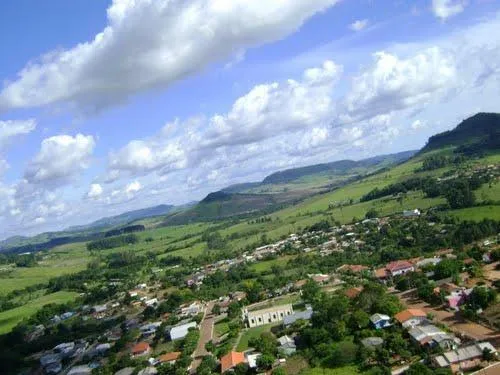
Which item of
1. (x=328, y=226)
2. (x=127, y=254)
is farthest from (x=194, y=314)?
(x=127, y=254)

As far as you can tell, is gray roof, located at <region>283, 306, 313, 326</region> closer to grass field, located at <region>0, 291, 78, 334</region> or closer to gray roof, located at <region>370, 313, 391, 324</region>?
gray roof, located at <region>370, 313, 391, 324</region>

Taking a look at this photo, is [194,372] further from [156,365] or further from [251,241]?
[251,241]

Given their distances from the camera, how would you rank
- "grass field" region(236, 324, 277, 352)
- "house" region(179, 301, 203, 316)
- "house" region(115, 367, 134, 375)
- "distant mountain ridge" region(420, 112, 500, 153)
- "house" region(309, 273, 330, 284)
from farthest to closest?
"distant mountain ridge" region(420, 112, 500, 153)
"house" region(179, 301, 203, 316)
"house" region(309, 273, 330, 284)
"grass field" region(236, 324, 277, 352)
"house" region(115, 367, 134, 375)

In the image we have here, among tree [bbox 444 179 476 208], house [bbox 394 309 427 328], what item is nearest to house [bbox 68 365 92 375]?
house [bbox 394 309 427 328]

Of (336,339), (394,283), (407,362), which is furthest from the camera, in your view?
(394,283)

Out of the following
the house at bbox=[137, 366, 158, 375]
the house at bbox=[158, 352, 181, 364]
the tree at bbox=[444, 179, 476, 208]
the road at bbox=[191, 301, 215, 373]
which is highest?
the tree at bbox=[444, 179, 476, 208]

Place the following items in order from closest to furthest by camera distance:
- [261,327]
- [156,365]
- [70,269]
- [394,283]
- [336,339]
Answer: [336,339] < [156,365] < [261,327] < [394,283] < [70,269]

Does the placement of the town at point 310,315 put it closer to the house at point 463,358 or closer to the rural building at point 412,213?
the house at point 463,358

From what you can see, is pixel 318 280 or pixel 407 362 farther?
pixel 318 280
